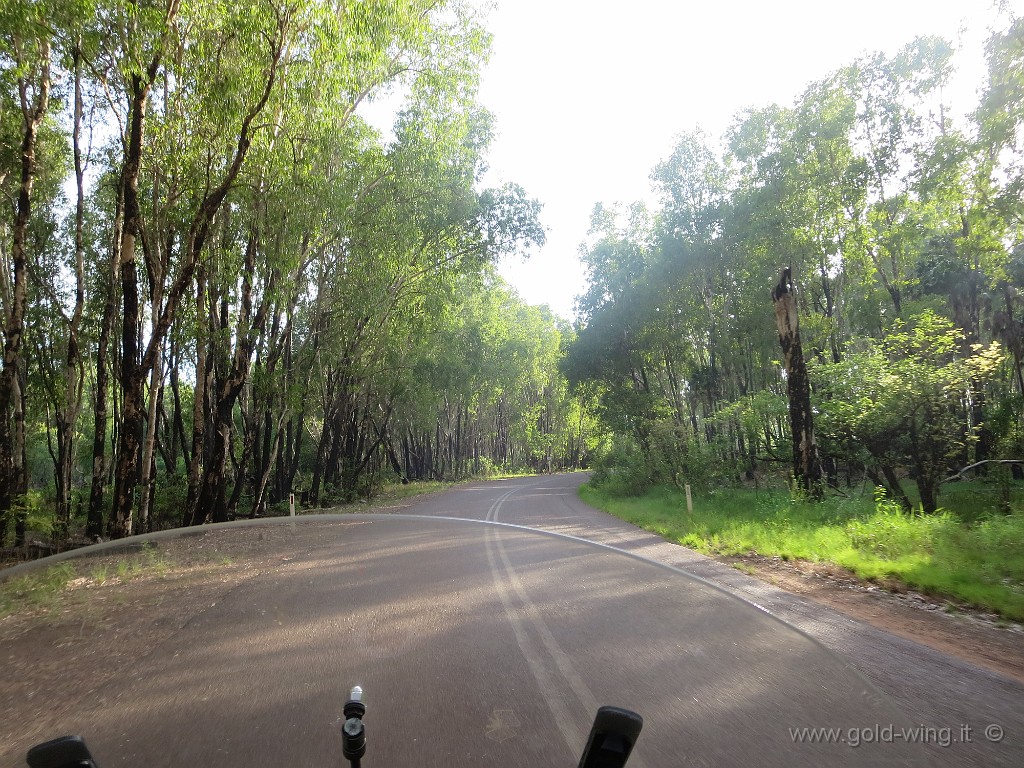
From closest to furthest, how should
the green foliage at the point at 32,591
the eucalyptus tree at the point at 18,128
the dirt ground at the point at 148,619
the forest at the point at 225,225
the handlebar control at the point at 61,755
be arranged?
the handlebar control at the point at 61,755, the dirt ground at the point at 148,619, the green foliage at the point at 32,591, the eucalyptus tree at the point at 18,128, the forest at the point at 225,225

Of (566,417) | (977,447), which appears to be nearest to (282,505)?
(977,447)

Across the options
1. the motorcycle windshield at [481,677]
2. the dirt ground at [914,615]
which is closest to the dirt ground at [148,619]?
the dirt ground at [914,615]

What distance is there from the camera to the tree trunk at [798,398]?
49.6 ft

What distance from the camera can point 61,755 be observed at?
1787 mm

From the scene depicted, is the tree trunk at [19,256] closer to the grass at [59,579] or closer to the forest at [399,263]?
the forest at [399,263]

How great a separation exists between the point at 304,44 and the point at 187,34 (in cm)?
258

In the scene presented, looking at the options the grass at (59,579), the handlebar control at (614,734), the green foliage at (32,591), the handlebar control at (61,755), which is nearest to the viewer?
the handlebar control at (61,755)

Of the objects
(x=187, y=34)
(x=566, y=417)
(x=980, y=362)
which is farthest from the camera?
(x=566, y=417)

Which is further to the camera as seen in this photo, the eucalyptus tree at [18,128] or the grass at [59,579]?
the eucalyptus tree at [18,128]

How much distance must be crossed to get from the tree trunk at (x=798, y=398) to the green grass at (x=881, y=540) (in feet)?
2.99

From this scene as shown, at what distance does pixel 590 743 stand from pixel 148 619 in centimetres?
556

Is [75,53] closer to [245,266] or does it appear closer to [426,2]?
[245,266]

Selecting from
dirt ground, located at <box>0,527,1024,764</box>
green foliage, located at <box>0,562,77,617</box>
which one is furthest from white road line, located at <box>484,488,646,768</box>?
green foliage, located at <box>0,562,77,617</box>

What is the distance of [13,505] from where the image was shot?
12.9 m
